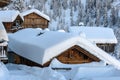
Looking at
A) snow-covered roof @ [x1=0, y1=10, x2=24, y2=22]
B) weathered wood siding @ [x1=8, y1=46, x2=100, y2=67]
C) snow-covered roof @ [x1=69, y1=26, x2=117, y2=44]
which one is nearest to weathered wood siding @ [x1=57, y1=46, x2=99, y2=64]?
weathered wood siding @ [x1=8, y1=46, x2=100, y2=67]

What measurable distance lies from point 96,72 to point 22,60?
11907 millimetres

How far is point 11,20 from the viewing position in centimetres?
4541

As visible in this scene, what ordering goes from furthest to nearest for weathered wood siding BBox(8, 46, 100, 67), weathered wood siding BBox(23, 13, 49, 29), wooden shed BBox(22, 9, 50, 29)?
weathered wood siding BBox(23, 13, 49, 29)
wooden shed BBox(22, 9, 50, 29)
weathered wood siding BBox(8, 46, 100, 67)

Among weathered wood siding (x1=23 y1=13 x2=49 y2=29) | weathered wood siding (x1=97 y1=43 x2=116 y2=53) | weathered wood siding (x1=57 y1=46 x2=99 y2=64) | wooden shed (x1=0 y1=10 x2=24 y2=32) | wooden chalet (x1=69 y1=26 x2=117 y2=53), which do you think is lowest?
weathered wood siding (x1=97 y1=43 x2=116 y2=53)

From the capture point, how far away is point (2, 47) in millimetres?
23328

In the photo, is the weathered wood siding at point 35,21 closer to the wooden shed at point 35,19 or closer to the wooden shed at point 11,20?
the wooden shed at point 35,19

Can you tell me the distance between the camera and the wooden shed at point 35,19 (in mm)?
54903

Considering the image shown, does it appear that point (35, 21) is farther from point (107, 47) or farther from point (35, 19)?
point (107, 47)

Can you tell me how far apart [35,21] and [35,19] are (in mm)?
332

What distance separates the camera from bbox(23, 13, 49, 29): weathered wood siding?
2171 inches

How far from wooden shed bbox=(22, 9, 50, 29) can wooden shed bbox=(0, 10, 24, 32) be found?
6.95 m

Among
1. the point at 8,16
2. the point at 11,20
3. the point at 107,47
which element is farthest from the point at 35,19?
the point at 107,47

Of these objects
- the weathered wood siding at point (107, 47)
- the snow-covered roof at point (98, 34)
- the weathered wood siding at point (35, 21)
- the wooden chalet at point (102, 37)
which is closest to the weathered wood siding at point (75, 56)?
the snow-covered roof at point (98, 34)

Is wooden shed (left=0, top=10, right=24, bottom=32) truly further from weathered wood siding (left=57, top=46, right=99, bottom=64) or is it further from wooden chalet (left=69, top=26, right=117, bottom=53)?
weathered wood siding (left=57, top=46, right=99, bottom=64)
